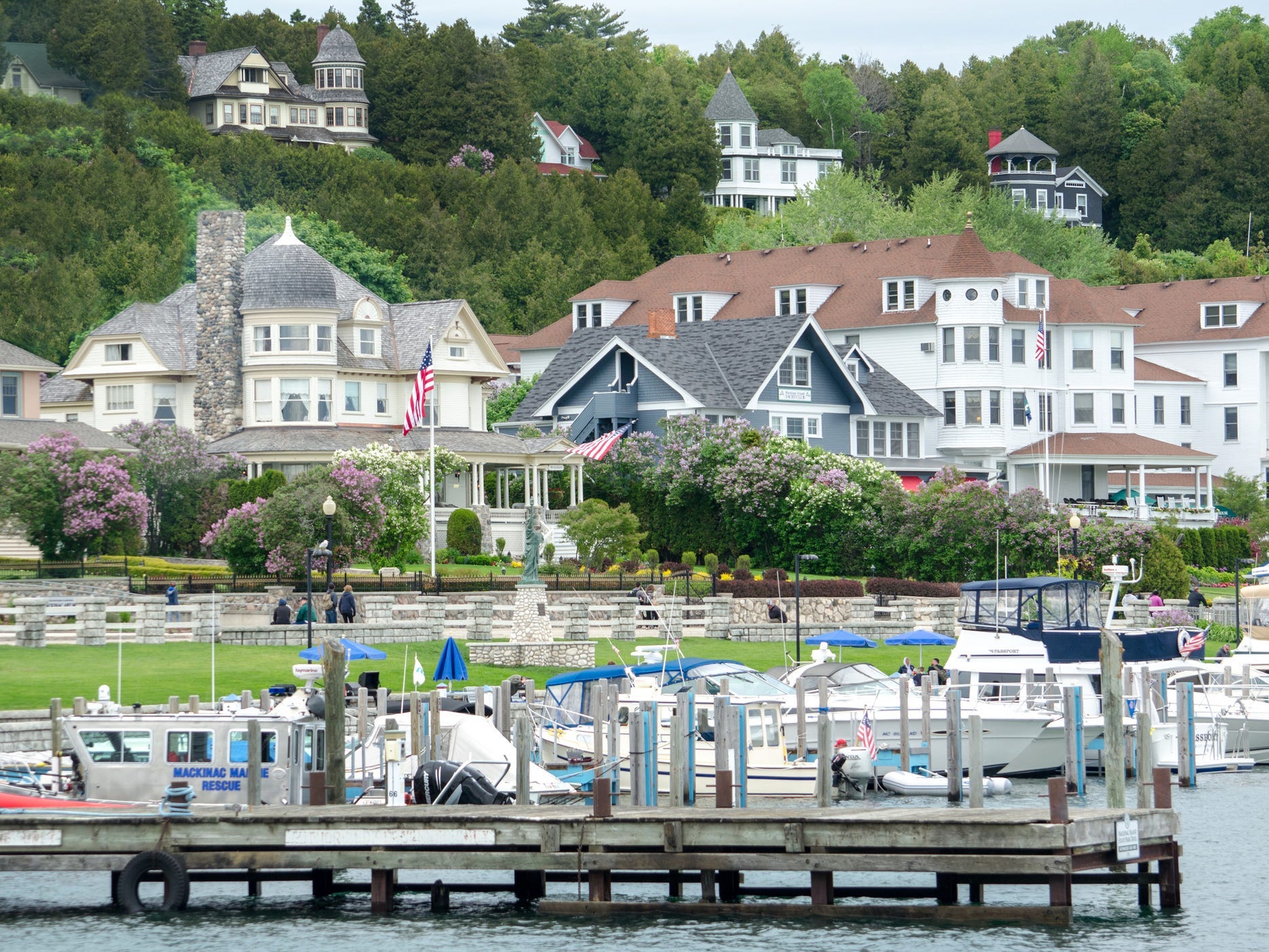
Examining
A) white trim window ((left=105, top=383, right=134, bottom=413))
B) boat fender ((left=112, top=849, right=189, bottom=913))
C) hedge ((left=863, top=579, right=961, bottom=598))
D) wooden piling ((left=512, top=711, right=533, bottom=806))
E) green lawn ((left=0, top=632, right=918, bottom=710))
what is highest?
white trim window ((left=105, top=383, right=134, bottom=413))

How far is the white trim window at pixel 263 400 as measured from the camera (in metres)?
79.1

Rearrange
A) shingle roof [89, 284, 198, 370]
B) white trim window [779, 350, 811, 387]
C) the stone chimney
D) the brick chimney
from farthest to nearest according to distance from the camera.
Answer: the brick chimney, white trim window [779, 350, 811, 387], shingle roof [89, 284, 198, 370], the stone chimney

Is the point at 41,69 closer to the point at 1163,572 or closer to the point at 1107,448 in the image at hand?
the point at 1107,448

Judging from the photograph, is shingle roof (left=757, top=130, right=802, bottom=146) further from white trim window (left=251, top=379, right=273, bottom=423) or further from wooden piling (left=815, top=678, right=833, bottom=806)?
wooden piling (left=815, top=678, right=833, bottom=806)

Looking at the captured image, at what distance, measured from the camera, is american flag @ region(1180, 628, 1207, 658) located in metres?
49.6

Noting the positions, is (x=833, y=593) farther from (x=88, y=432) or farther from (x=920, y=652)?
(x=88, y=432)

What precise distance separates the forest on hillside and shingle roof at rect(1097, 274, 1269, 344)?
11919 mm

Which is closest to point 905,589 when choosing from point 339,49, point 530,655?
point 530,655

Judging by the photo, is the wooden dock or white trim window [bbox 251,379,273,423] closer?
the wooden dock

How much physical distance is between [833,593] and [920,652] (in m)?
8.26

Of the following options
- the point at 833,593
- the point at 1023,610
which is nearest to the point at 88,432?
the point at 833,593

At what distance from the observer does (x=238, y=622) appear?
2200 inches

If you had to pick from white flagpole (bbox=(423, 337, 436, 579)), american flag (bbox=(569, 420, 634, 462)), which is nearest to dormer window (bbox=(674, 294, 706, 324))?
american flag (bbox=(569, 420, 634, 462))

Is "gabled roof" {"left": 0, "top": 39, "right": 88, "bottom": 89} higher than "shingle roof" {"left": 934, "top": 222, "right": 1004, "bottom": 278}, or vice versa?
"gabled roof" {"left": 0, "top": 39, "right": 88, "bottom": 89}
